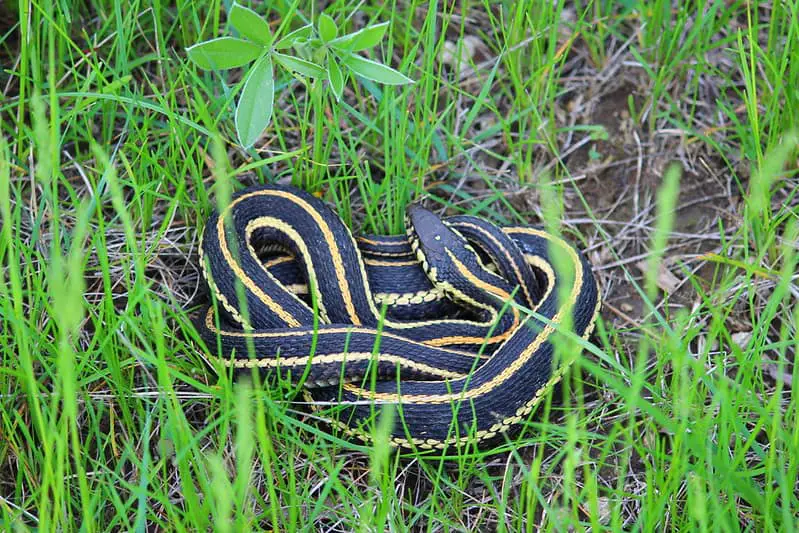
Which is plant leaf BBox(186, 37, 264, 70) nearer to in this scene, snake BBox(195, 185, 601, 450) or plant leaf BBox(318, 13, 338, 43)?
plant leaf BBox(318, 13, 338, 43)

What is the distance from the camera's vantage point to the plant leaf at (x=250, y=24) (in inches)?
102

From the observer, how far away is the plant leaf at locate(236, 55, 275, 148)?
271 centimetres

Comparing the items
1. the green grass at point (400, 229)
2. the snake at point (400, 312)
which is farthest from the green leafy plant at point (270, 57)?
the snake at point (400, 312)

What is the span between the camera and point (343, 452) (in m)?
2.82

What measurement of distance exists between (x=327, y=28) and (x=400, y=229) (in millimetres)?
979

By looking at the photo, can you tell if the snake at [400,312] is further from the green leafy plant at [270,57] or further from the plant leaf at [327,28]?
the plant leaf at [327,28]

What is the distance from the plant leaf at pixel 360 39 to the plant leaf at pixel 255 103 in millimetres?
248

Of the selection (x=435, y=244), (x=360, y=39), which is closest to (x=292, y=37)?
(x=360, y=39)

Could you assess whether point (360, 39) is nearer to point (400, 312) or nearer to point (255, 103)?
point (255, 103)

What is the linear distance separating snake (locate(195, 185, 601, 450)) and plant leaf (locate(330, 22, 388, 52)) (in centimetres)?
71

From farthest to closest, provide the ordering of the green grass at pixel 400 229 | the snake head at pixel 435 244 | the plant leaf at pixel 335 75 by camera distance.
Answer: the snake head at pixel 435 244 → the plant leaf at pixel 335 75 → the green grass at pixel 400 229

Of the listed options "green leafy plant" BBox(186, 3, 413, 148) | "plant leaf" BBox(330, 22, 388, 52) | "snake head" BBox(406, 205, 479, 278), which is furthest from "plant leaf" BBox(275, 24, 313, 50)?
"snake head" BBox(406, 205, 479, 278)

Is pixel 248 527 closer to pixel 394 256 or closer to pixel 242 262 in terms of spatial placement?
pixel 242 262

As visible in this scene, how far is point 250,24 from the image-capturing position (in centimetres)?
264
